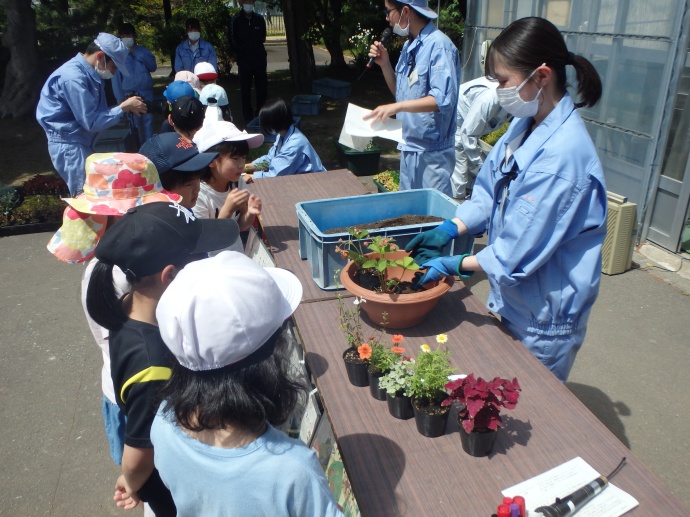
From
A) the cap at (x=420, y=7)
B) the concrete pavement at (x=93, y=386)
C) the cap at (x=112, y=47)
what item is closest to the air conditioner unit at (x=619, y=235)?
the concrete pavement at (x=93, y=386)

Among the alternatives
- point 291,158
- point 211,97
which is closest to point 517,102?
point 291,158

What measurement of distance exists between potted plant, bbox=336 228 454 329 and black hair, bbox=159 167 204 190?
0.70 m

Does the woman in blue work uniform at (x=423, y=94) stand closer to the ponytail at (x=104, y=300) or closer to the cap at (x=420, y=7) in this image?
the cap at (x=420, y=7)

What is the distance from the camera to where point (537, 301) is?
185 cm

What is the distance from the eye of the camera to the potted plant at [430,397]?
5.14 feet

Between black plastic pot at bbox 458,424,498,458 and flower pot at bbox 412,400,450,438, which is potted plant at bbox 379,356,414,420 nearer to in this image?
flower pot at bbox 412,400,450,438

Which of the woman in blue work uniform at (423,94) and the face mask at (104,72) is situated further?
the face mask at (104,72)

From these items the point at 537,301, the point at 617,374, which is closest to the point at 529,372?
the point at 537,301

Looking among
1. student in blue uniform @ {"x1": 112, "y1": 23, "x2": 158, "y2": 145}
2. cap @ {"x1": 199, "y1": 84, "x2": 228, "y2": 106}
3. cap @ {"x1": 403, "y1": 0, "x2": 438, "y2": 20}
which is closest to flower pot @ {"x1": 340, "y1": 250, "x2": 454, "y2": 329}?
cap @ {"x1": 403, "y1": 0, "x2": 438, "y2": 20}

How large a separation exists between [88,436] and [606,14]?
5.32 m

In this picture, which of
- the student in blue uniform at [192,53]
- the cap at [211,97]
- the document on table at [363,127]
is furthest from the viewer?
the student in blue uniform at [192,53]

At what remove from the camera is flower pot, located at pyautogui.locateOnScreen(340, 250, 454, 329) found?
6.57 ft

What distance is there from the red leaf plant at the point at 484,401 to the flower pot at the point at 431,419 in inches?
2.2

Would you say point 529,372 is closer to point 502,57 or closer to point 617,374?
point 502,57
